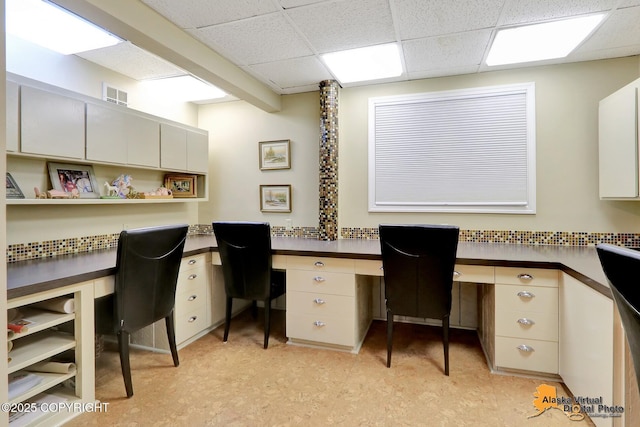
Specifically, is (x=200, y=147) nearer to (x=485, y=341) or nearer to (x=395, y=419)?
(x=395, y=419)

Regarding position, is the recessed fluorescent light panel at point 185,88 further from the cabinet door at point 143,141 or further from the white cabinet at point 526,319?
the white cabinet at point 526,319

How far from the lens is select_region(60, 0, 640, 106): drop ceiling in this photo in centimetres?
191

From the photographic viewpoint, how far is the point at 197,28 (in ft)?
7.09

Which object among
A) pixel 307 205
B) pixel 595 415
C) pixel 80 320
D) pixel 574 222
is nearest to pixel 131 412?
pixel 80 320

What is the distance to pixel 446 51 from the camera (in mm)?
2480

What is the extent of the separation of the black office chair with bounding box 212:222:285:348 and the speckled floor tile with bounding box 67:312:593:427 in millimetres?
465

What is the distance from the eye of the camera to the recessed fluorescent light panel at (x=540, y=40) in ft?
6.95

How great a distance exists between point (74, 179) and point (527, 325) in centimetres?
340

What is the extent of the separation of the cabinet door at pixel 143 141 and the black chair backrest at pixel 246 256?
909 mm

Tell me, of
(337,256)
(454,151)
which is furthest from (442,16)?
(337,256)

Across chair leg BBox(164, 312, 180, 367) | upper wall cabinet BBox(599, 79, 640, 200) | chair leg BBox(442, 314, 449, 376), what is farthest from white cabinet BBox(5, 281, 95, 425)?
upper wall cabinet BBox(599, 79, 640, 200)

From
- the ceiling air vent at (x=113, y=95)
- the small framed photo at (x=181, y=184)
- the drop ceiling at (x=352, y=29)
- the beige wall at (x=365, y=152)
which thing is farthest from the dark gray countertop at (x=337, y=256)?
the drop ceiling at (x=352, y=29)

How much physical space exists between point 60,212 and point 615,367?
3.47 metres

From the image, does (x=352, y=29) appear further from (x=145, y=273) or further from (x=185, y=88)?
(x=145, y=273)
